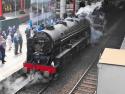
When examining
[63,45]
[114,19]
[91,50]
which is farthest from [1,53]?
[114,19]

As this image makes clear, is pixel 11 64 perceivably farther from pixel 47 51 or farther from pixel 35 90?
pixel 35 90

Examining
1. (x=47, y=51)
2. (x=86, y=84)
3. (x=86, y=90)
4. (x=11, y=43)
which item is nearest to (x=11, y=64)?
(x=47, y=51)

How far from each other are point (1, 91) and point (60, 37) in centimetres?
408

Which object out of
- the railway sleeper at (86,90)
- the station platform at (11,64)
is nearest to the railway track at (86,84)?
the railway sleeper at (86,90)

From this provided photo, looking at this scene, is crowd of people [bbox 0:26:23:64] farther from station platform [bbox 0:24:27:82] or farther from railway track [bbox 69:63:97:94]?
railway track [bbox 69:63:97:94]

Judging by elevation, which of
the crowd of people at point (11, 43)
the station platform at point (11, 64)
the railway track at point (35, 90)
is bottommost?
the railway track at point (35, 90)

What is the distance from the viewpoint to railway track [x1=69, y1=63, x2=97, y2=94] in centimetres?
1294

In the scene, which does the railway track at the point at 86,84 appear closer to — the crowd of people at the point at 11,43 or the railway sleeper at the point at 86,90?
the railway sleeper at the point at 86,90

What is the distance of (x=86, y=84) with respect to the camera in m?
13.9

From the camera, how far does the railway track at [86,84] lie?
12.9 meters

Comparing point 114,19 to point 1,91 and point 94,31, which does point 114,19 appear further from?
point 1,91

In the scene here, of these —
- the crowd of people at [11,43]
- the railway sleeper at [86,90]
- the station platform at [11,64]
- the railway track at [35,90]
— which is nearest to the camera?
the railway track at [35,90]

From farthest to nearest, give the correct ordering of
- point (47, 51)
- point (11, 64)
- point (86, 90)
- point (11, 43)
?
point (11, 43) → point (11, 64) → point (47, 51) → point (86, 90)

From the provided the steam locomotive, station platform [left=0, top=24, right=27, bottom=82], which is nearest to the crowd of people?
station platform [left=0, top=24, right=27, bottom=82]
